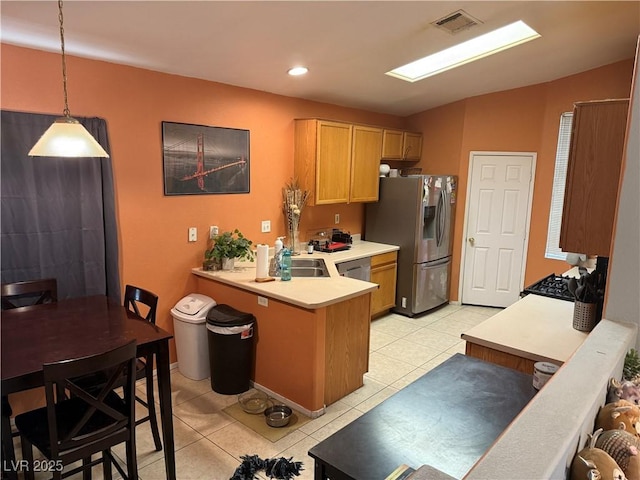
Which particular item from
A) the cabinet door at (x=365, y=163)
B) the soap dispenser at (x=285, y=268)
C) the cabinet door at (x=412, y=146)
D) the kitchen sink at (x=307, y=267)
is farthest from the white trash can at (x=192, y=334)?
the cabinet door at (x=412, y=146)

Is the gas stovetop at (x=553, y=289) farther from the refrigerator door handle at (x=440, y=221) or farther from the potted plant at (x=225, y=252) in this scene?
the potted plant at (x=225, y=252)

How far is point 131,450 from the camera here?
1935 mm

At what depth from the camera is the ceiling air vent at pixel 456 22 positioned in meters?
2.77

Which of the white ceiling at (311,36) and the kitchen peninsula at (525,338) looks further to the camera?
the white ceiling at (311,36)

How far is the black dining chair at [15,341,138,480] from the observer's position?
5.39 ft

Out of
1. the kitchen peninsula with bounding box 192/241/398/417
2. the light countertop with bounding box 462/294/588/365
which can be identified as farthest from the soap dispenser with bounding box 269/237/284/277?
the light countertop with bounding box 462/294/588/365

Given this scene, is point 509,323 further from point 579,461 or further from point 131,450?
point 131,450

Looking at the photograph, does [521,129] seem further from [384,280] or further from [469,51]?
[384,280]

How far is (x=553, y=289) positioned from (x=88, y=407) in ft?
10.3

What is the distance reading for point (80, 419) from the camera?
6.02ft

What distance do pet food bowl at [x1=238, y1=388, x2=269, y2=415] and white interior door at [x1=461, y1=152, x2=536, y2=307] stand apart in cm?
338

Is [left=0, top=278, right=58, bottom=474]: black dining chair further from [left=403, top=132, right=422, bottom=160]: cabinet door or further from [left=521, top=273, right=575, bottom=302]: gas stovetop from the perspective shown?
[left=403, top=132, right=422, bottom=160]: cabinet door

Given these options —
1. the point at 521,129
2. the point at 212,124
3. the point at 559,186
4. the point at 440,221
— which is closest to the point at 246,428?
the point at 212,124

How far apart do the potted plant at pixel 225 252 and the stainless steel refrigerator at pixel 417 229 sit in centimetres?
208
